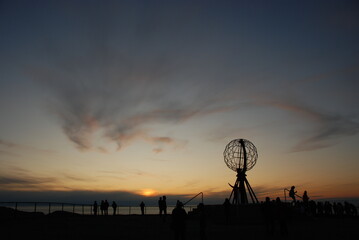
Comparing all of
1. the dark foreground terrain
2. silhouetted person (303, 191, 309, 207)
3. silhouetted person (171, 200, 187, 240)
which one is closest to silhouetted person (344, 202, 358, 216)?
silhouetted person (303, 191, 309, 207)

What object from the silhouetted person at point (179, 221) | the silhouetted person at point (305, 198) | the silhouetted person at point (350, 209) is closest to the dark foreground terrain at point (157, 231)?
the silhouetted person at point (179, 221)

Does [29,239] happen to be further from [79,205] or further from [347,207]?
[347,207]

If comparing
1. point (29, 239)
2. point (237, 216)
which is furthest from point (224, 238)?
point (237, 216)

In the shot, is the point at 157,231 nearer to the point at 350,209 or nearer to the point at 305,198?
the point at 305,198

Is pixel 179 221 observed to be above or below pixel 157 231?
above

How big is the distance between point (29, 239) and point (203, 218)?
763 centimetres

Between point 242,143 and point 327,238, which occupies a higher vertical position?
point 242,143

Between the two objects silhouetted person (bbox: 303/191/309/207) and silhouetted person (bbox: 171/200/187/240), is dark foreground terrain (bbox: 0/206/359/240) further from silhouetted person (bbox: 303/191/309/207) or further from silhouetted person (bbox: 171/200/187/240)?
silhouetted person (bbox: 303/191/309/207)

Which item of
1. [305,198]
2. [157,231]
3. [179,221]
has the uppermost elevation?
[305,198]

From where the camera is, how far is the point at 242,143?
3416 centimetres

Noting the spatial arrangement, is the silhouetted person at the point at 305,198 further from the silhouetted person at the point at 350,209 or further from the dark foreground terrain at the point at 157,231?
the silhouetted person at the point at 350,209

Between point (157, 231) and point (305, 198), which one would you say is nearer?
point (157, 231)

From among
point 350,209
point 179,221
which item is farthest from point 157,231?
point 350,209

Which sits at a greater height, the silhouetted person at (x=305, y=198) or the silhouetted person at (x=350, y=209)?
the silhouetted person at (x=305, y=198)
